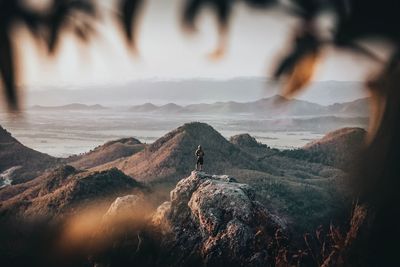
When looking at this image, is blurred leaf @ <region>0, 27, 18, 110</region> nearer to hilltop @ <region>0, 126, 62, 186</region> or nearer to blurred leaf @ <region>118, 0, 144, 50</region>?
blurred leaf @ <region>118, 0, 144, 50</region>

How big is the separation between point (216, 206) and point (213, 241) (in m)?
2.39

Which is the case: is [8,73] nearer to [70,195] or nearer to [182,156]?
[70,195]

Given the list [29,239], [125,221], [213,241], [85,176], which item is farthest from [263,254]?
[85,176]

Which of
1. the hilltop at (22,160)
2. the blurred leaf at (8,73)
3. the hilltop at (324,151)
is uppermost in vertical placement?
the blurred leaf at (8,73)

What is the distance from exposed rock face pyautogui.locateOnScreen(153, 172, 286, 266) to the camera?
28438 mm

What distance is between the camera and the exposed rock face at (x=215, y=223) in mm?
28438

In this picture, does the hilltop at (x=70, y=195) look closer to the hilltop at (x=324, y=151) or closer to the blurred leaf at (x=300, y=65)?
the hilltop at (x=324, y=151)

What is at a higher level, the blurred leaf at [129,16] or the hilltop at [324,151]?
the blurred leaf at [129,16]

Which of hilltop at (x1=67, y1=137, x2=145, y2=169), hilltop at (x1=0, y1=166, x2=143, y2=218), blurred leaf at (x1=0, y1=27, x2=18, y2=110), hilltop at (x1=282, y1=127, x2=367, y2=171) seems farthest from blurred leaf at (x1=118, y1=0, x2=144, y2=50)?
hilltop at (x1=67, y1=137, x2=145, y2=169)

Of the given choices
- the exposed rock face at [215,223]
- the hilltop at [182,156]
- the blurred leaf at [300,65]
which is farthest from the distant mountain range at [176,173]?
the blurred leaf at [300,65]

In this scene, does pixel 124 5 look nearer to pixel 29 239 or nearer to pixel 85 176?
pixel 29 239

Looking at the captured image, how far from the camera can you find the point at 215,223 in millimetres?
30266

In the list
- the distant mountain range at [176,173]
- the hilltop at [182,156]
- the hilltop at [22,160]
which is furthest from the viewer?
the hilltop at [22,160]

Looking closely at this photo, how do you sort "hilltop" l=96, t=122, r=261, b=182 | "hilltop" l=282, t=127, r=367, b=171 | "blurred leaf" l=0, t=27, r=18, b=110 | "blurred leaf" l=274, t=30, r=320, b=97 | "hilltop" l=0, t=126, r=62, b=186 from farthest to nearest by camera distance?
1. "hilltop" l=282, t=127, r=367, b=171
2. "hilltop" l=0, t=126, r=62, b=186
3. "hilltop" l=96, t=122, r=261, b=182
4. "blurred leaf" l=274, t=30, r=320, b=97
5. "blurred leaf" l=0, t=27, r=18, b=110
